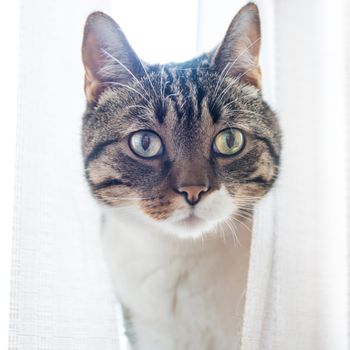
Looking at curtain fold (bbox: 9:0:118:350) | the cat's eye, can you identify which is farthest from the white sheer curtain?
the cat's eye

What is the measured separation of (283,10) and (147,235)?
22.7 inches

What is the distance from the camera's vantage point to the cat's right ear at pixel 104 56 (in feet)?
2.50

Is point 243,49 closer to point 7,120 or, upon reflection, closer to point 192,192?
point 192,192

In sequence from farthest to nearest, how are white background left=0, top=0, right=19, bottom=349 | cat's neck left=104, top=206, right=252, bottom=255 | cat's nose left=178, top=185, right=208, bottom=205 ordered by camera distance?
cat's neck left=104, top=206, right=252, bottom=255, cat's nose left=178, top=185, right=208, bottom=205, white background left=0, top=0, right=19, bottom=349

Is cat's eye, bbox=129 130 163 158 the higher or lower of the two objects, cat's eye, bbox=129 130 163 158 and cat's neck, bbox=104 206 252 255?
the higher

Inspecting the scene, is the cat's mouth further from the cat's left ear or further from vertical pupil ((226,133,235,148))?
the cat's left ear

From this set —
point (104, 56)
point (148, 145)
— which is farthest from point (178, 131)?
point (104, 56)

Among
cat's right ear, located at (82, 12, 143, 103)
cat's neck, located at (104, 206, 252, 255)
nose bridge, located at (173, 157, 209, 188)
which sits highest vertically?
cat's right ear, located at (82, 12, 143, 103)

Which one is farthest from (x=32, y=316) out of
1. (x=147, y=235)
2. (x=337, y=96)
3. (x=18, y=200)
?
(x=337, y=96)

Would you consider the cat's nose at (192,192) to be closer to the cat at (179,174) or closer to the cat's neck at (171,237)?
the cat at (179,174)

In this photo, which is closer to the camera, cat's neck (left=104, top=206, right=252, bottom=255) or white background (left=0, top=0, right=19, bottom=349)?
white background (left=0, top=0, right=19, bottom=349)

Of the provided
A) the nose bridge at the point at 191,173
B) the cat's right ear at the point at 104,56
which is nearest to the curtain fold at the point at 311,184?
the nose bridge at the point at 191,173

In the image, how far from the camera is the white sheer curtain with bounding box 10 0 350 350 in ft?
2.18

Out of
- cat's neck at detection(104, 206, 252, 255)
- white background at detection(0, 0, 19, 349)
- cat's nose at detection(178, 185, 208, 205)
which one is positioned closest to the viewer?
white background at detection(0, 0, 19, 349)
